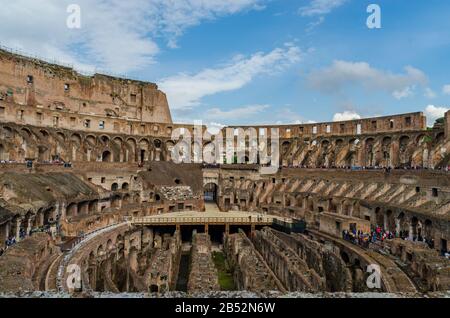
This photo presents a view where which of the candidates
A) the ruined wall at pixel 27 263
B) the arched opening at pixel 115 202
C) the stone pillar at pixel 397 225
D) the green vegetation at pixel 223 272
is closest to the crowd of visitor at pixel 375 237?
the stone pillar at pixel 397 225

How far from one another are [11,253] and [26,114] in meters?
31.4

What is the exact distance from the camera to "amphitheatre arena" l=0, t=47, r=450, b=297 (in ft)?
57.4

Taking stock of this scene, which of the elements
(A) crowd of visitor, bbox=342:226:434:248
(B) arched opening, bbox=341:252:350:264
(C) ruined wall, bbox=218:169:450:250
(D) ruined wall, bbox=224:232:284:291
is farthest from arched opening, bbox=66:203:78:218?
(A) crowd of visitor, bbox=342:226:434:248

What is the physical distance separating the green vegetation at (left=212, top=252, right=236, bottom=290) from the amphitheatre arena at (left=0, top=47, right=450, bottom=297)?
0.22m

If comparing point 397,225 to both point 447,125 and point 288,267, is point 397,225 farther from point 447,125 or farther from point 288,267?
point 447,125

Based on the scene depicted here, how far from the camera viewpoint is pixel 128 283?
737 inches

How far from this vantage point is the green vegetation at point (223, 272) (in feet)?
73.5

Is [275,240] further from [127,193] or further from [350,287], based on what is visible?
[127,193]

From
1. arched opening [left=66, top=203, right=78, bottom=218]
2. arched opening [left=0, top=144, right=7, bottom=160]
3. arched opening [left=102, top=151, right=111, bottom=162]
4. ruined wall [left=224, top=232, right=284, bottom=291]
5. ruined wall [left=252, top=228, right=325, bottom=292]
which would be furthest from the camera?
arched opening [left=102, top=151, right=111, bottom=162]

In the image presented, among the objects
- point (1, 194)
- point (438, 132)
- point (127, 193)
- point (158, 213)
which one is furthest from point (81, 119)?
point (438, 132)

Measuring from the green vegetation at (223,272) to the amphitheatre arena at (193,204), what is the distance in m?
0.22

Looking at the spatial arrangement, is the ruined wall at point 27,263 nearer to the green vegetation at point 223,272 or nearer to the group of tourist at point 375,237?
the green vegetation at point 223,272

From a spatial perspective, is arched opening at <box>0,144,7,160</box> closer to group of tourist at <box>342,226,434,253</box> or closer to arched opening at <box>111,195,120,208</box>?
arched opening at <box>111,195,120,208</box>

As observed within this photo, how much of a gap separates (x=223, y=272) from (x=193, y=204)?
16.8 m
